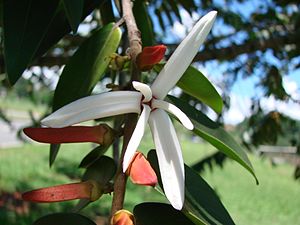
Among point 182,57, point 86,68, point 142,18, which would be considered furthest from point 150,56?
point 142,18

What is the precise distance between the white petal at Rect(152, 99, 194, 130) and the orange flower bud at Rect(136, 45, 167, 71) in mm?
56

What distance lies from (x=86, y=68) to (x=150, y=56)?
151 millimetres

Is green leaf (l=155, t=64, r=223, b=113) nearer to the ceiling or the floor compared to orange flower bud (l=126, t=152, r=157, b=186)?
nearer to the floor

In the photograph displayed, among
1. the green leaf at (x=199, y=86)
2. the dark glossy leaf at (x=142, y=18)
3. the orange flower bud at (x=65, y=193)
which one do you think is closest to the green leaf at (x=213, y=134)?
the green leaf at (x=199, y=86)

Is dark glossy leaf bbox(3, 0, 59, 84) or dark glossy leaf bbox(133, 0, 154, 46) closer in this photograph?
dark glossy leaf bbox(3, 0, 59, 84)

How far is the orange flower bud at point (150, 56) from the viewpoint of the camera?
1.66ft

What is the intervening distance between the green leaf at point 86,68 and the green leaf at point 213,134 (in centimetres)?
11

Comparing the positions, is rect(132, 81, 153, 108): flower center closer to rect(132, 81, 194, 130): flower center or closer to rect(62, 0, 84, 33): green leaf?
rect(132, 81, 194, 130): flower center

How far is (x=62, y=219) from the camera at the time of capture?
0.48 metres

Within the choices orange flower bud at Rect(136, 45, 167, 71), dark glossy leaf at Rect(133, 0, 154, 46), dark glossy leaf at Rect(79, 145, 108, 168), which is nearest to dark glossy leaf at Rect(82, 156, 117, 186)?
dark glossy leaf at Rect(79, 145, 108, 168)

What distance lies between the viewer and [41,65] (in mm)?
1685

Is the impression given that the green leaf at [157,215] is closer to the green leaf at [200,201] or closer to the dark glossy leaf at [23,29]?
the green leaf at [200,201]

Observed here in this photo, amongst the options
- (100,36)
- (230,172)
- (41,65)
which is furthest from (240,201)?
(100,36)

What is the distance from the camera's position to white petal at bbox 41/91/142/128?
0.43 m
